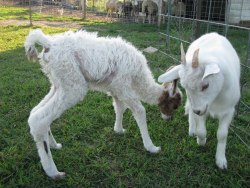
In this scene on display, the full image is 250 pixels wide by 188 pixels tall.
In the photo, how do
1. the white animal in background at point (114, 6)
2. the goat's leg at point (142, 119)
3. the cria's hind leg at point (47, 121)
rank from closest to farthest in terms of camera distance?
1. the cria's hind leg at point (47, 121)
2. the goat's leg at point (142, 119)
3. the white animal in background at point (114, 6)

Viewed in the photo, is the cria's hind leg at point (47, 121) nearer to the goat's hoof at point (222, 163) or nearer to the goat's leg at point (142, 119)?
the goat's leg at point (142, 119)

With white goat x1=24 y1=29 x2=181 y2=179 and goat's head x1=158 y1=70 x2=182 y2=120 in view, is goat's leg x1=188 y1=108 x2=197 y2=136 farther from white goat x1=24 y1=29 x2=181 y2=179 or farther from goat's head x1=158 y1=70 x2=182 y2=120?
white goat x1=24 y1=29 x2=181 y2=179

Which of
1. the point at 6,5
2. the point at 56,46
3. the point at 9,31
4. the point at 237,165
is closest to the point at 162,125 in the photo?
the point at 237,165

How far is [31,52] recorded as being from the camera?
143 inches

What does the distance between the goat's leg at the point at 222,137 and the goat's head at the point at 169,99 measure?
0.80 meters

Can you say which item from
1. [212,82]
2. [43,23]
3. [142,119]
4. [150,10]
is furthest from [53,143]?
[150,10]

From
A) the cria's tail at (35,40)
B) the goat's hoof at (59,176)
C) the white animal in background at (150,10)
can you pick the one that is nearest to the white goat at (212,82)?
the cria's tail at (35,40)

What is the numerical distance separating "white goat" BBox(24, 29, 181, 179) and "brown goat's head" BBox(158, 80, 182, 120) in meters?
0.06

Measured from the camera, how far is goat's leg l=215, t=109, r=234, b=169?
11.9ft

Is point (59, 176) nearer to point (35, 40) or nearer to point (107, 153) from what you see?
point (107, 153)

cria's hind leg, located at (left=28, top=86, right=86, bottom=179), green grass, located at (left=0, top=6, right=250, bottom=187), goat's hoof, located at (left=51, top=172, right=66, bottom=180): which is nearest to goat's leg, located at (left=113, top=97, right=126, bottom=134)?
green grass, located at (left=0, top=6, right=250, bottom=187)

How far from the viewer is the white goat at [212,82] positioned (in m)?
3.21

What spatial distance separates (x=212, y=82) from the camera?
317 centimetres

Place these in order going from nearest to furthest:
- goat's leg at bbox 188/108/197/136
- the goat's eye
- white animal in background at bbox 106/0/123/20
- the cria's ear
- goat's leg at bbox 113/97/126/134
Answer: the cria's ear < the goat's eye < goat's leg at bbox 188/108/197/136 < goat's leg at bbox 113/97/126/134 < white animal in background at bbox 106/0/123/20
